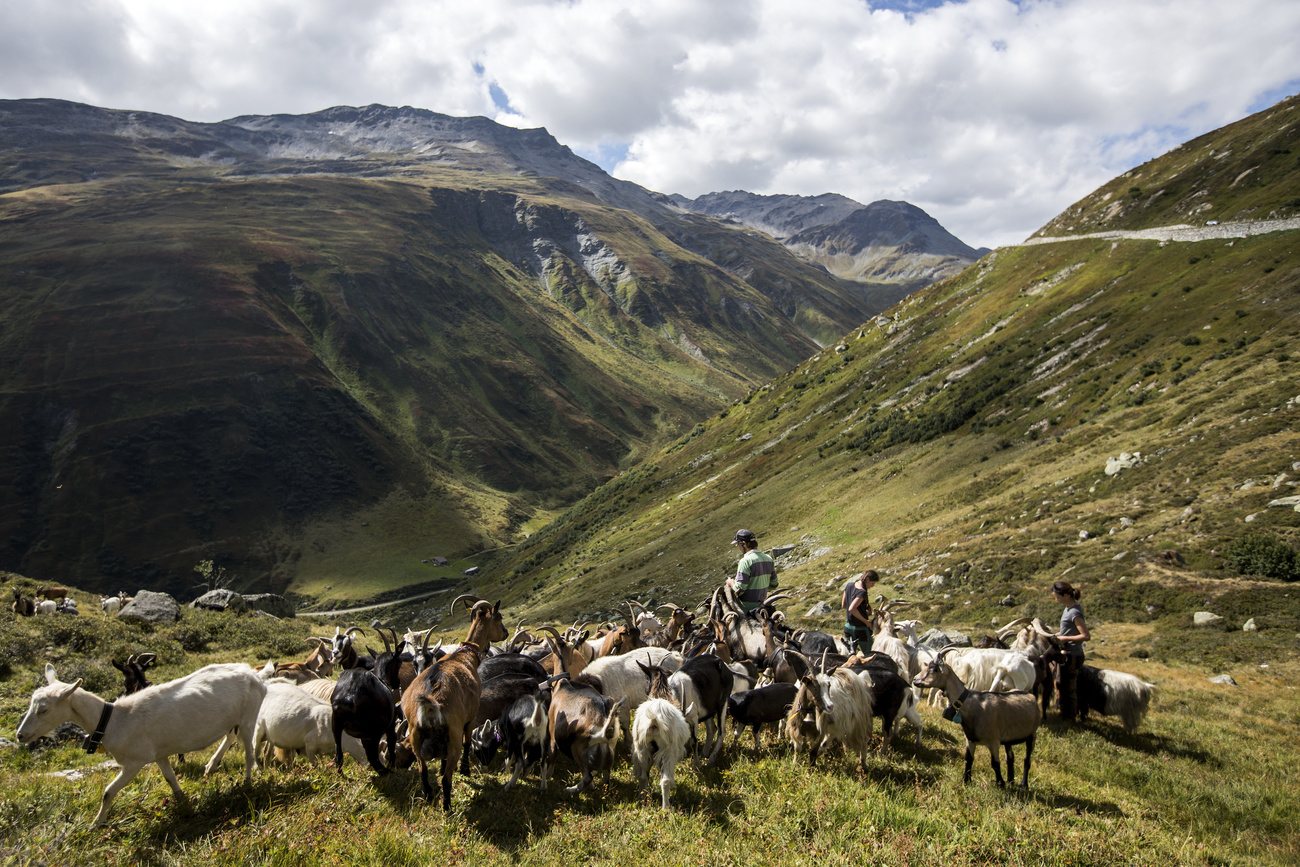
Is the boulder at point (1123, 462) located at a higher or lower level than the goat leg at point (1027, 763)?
higher

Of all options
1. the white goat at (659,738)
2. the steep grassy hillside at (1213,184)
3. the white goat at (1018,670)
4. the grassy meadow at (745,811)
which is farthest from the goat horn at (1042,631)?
the steep grassy hillside at (1213,184)

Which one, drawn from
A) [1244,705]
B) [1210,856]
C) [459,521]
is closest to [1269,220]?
[1244,705]

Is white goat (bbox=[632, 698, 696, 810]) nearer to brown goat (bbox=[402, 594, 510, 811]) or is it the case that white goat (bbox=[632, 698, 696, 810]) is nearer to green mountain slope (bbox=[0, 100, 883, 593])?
brown goat (bbox=[402, 594, 510, 811])

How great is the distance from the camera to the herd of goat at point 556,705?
Answer: 27.8ft

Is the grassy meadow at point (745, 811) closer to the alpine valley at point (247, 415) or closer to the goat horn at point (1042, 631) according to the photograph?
the goat horn at point (1042, 631)

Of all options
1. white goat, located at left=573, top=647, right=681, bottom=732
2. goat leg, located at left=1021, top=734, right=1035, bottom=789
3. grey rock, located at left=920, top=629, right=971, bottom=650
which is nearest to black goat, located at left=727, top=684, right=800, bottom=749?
white goat, located at left=573, top=647, right=681, bottom=732

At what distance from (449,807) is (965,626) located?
2074cm

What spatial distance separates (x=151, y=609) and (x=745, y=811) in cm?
2786

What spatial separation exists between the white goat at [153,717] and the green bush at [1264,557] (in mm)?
26855

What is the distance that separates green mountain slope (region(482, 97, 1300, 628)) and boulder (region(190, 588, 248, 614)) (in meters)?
21.6

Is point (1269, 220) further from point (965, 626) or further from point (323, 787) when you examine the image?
point (323, 787)

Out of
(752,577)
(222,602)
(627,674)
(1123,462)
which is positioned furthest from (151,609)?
(1123,462)

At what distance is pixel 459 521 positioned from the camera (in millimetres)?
118625

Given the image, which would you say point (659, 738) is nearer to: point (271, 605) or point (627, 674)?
point (627, 674)
